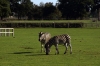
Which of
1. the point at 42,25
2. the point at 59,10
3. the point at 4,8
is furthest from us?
the point at 59,10

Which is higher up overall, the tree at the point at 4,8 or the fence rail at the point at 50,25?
the tree at the point at 4,8

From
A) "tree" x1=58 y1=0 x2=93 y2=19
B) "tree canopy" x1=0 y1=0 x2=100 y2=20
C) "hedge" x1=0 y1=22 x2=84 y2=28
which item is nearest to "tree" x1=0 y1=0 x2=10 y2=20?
"tree canopy" x1=0 y1=0 x2=100 y2=20

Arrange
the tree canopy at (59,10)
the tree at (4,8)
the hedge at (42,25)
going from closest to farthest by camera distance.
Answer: the hedge at (42,25), the tree at (4,8), the tree canopy at (59,10)

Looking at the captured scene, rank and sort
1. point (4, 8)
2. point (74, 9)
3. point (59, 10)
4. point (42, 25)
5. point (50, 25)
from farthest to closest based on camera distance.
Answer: point (59, 10) < point (74, 9) < point (4, 8) < point (50, 25) < point (42, 25)

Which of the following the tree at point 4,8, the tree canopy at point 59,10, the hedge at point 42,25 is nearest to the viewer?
the hedge at point 42,25

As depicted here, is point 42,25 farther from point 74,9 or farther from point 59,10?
point 59,10

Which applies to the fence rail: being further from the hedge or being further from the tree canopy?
the tree canopy

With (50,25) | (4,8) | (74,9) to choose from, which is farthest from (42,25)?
(74,9)

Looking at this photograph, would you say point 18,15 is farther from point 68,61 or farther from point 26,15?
point 68,61

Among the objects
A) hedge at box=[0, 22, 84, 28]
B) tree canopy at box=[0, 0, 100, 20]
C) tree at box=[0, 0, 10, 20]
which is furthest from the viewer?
tree canopy at box=[0, 0, 100, 20]

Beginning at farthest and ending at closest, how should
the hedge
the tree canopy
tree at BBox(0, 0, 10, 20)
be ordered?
the tree canopy < tree at BBox(0, 0, 10, 20) < the hedge

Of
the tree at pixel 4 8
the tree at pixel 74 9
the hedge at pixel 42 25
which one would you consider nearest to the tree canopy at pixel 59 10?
the tree at pixel 74 9

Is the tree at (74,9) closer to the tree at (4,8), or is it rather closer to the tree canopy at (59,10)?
the tree canopy at (59,10)

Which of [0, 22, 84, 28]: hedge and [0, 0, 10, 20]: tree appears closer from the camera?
[0, 22, 84, 28]: hedge
